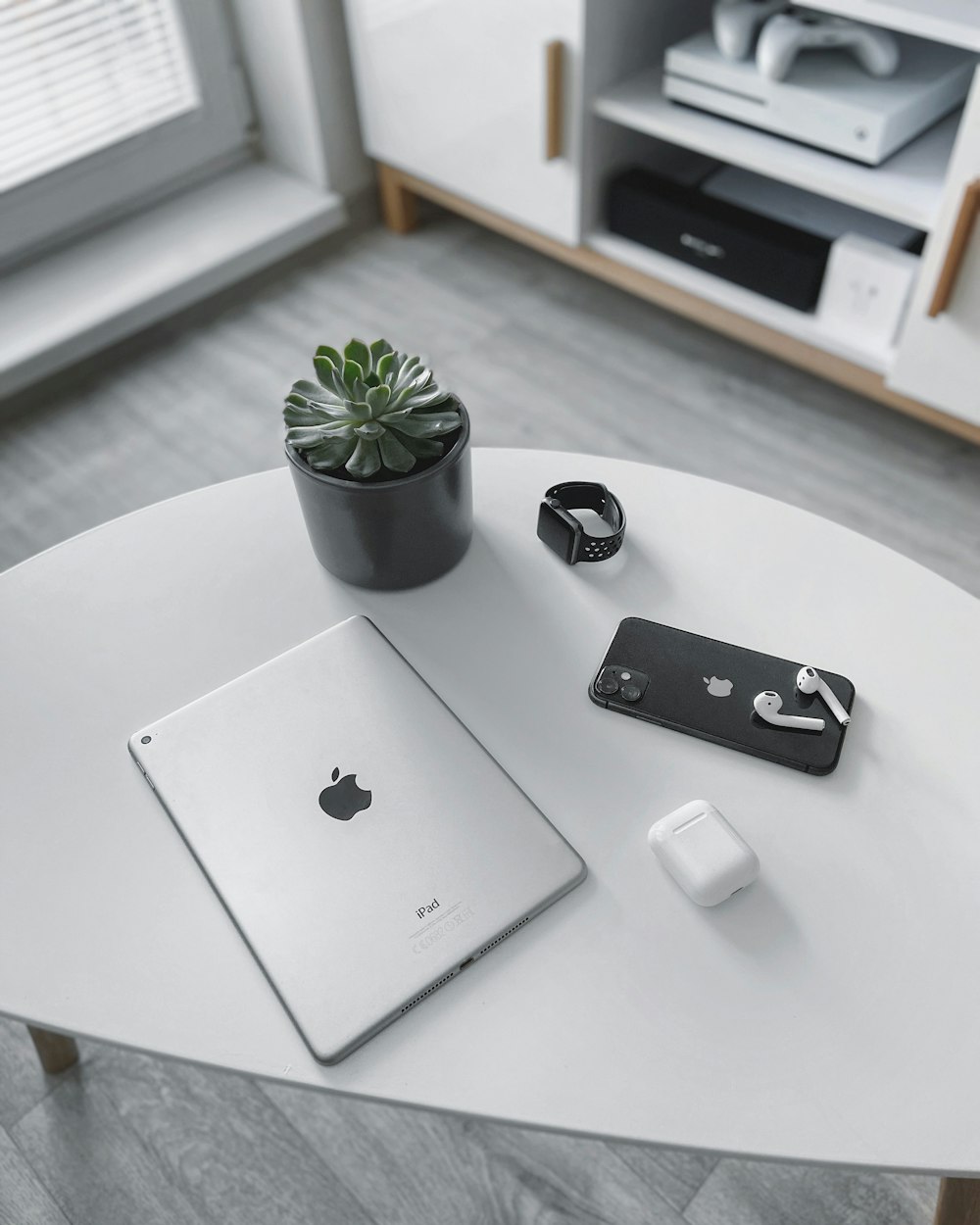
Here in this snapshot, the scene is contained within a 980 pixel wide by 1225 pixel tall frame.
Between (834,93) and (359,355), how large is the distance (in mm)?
1153

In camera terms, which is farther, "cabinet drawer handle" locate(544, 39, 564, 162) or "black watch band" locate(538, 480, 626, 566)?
"cabinet drawer handle" locate(544, 39, 564, 162)

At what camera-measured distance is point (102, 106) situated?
7.14ft

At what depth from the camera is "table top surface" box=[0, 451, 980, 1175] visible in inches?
28.9

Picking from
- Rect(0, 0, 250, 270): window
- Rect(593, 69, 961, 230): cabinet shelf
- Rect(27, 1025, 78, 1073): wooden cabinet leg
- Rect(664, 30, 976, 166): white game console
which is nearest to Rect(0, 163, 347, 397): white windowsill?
Rect(0, 0, 250, 270): window

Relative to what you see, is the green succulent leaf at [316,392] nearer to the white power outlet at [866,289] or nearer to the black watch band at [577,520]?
the black watch band at [577,520]

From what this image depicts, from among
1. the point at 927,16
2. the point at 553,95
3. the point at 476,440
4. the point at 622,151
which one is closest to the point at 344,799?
the point at 476,440

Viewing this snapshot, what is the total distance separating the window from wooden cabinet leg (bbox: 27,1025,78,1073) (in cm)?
165

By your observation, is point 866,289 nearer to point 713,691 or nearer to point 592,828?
point 713,691

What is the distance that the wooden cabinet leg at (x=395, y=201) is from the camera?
240 centimetres

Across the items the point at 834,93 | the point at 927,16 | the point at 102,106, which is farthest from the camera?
the point at 102,106

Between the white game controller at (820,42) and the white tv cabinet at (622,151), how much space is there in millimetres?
117

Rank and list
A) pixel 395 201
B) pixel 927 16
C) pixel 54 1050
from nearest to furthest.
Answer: pixel 54 1050 < pixel 927 16 < pixel 395 201

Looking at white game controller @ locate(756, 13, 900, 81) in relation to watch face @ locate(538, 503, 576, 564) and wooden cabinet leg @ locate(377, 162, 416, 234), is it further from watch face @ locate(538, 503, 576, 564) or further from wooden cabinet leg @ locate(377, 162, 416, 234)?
Result: watch face @ locate(538, 503, 576, 564)

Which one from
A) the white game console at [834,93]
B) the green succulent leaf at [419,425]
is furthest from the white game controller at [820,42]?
the green succulent leaf at [419,425]
